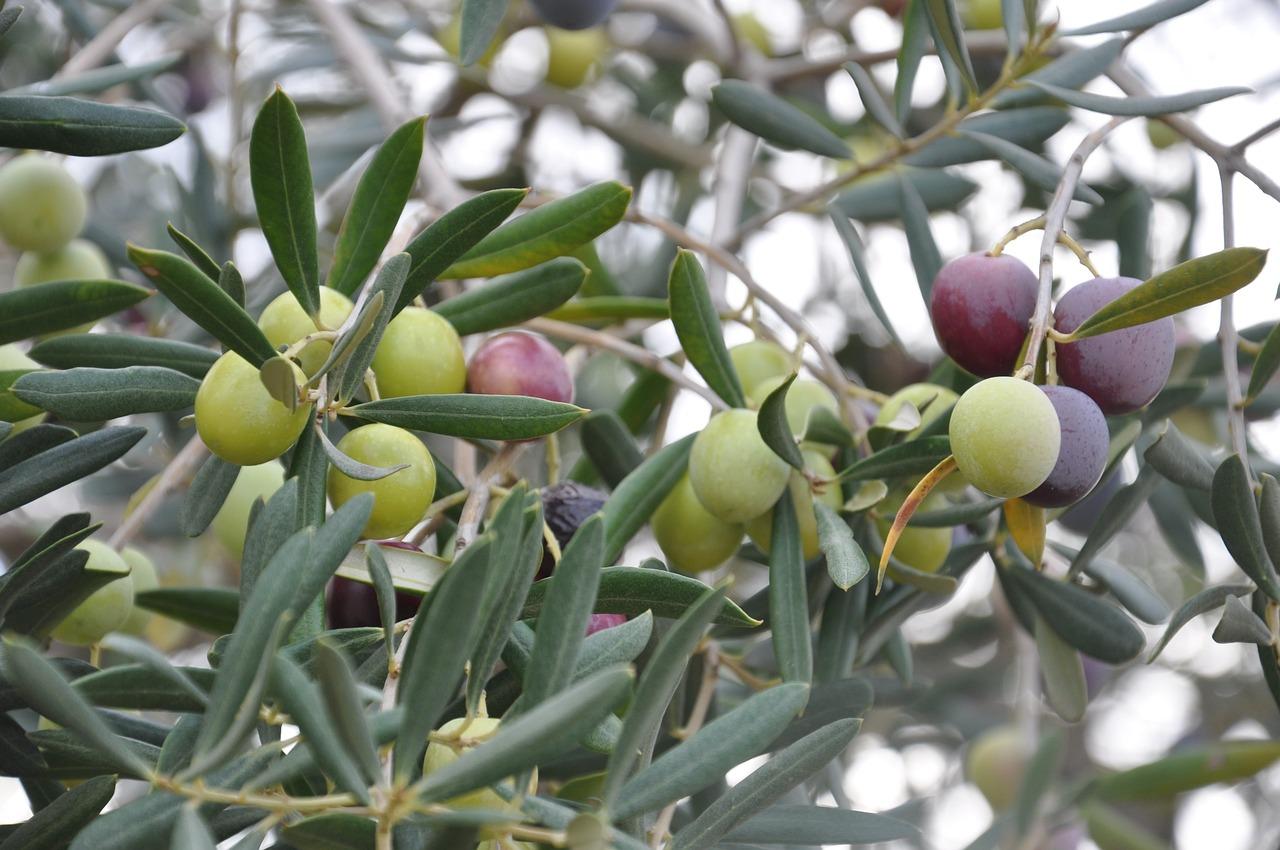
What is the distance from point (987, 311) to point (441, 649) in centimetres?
44

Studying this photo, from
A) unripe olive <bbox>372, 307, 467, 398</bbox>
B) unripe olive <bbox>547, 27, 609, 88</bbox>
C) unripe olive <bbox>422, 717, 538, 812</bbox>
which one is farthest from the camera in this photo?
unripe olive <bbox>547, 27, 609, 88</bbox>

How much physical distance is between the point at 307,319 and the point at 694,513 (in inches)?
13.6

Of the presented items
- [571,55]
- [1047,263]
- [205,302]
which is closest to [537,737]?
[205,302]

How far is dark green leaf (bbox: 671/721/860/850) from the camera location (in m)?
0.69

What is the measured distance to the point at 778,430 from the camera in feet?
2.81

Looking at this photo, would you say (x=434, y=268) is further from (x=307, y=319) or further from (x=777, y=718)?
(x=777, y=718)

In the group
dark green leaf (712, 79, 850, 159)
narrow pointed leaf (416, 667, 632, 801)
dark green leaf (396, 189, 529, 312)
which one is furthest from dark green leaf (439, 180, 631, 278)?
narrow pointed leaf (416, 667, 632, 801)

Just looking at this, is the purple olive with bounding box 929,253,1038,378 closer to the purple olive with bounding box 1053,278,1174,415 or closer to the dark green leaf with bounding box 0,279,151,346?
the purple olive with bounding box 1053,278,1174,415

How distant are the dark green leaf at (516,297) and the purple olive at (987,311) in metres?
0.26

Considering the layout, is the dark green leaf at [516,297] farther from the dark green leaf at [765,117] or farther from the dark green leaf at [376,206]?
the dark green leaf at [765,117]

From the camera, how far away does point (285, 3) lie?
2107 mm

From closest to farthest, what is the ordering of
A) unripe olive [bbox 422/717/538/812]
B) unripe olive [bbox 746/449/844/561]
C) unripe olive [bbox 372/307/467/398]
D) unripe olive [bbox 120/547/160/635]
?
1. unripe olive [bbox 422/717/538/812]
2. unripe olive [bbox 372/307/467/398]
3. unripe olive [bbox 746/449/844/561]
4. unripe olive [bbox 120/547/160/635]

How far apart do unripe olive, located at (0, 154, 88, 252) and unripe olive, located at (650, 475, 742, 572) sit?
70 centimetres

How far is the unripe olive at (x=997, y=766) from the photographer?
6.42 feet
